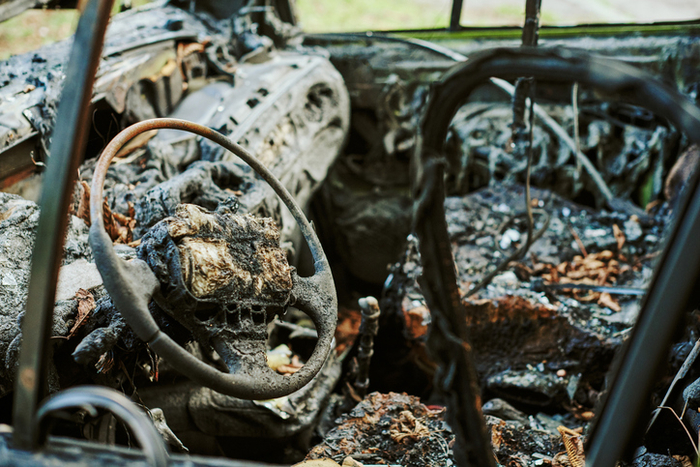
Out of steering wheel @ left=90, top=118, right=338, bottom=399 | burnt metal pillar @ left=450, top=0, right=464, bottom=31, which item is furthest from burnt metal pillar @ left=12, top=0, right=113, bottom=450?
burnt metal pillar @ left=450, top=0, right=464, bottom=31

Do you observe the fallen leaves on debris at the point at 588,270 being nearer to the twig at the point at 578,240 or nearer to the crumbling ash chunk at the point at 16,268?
the twig at the point at 578,240

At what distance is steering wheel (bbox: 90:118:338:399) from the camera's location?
3.92ft

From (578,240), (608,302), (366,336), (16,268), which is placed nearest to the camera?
(16,268)

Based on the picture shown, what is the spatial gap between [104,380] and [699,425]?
6.42 feet

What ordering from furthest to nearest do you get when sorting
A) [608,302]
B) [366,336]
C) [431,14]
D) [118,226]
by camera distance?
[431,14]
[608,302]
[366,336]
[118,226]

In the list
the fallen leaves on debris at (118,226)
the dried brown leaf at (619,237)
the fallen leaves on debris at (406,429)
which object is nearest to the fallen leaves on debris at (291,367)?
the fallen leaves on debris at (406,429)

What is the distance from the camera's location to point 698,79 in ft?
12.8

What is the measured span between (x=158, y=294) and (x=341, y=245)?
3441 millimetres

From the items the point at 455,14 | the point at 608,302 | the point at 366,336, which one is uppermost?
the point at 455,14

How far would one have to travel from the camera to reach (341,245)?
479 centimetres

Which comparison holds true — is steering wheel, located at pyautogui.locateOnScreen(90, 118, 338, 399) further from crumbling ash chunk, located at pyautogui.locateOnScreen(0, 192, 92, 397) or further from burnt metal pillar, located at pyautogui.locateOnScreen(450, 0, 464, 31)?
burnt metal pillar, located at pyautogui.locateOnScreen(450, 0, 464, 31)

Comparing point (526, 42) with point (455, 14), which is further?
point (455, 14)

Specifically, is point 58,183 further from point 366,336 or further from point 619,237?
point 619,237

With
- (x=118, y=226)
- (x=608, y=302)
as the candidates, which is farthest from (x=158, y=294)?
(x=608, y=302)
